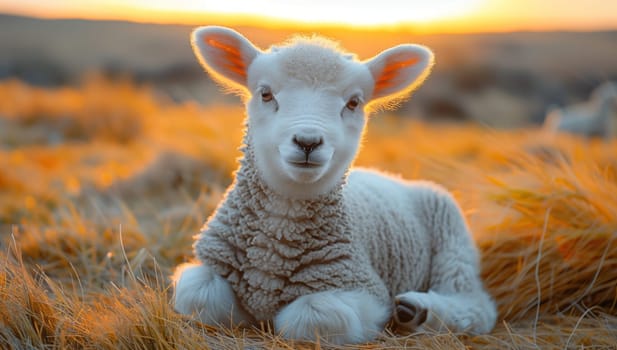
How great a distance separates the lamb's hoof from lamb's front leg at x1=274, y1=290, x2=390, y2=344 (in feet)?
0.65

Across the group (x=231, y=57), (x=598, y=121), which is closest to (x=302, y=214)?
(x=231, y=57)

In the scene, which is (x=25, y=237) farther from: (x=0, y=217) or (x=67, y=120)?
(x=67, y=120)

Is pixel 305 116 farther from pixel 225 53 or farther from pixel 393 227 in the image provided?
pixel 393 227

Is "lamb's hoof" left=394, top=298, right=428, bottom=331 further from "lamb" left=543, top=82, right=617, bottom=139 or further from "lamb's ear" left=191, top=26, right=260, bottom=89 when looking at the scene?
"lamb" left=543, top=82, right=617, bottom=139

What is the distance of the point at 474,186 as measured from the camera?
4.07m

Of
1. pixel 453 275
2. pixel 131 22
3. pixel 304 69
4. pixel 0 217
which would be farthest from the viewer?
pixel 131 22

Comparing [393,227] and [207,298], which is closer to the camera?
[207,298]

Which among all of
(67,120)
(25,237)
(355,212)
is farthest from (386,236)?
(67,120)

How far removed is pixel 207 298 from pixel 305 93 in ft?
3.27

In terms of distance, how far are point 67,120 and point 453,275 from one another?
8.31 m

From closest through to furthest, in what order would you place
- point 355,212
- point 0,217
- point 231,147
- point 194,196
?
point 355,212
point 0,217
point 194,196
point 231,147

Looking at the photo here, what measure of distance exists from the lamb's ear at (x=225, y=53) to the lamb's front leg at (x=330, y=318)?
112cm

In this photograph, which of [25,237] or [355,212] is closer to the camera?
[355,212]

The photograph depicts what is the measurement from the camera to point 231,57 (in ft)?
9.58
